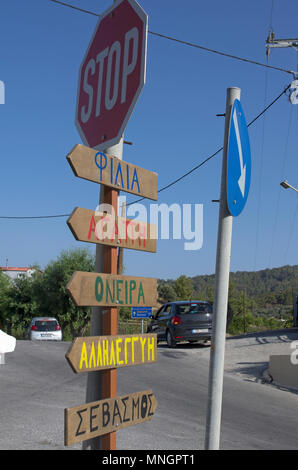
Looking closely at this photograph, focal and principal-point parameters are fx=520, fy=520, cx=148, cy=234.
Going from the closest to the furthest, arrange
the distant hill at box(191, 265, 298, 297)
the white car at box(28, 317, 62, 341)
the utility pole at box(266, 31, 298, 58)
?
the utility pole at box(266, 31, 298, 58) < the white car at box(28, 317, 62, 341) < the distant hill at box(191, 265, 298, 297)

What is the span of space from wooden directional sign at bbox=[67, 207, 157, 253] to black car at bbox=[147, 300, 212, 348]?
15919 millimetres

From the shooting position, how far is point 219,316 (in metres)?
2.72

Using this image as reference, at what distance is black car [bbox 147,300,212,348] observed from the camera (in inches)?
742

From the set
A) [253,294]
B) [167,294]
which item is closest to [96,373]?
[167,294]

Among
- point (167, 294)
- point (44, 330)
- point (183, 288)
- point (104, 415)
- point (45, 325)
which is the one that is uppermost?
point (104, 415)

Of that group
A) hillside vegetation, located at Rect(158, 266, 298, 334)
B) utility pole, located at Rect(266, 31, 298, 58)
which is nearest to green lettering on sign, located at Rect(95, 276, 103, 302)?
utility pole, located at Rect(266, 31, 298, 58)

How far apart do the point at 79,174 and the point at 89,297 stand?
0.64 m

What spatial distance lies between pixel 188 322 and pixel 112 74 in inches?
650

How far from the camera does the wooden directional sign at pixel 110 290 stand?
262cm

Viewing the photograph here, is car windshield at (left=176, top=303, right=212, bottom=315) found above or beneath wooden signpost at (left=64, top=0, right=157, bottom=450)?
beneath

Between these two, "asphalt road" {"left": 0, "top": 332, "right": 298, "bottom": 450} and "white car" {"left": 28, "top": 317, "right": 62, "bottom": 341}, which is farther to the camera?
"white car" {"left": 28, "top": 317, "right": 62, "bottom": 341}

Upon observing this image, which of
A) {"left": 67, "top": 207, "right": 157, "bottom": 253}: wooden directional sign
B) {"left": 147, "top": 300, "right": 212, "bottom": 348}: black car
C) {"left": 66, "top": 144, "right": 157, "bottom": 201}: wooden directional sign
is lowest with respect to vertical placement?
{"left": 147, "top": 300, "right": 212, "bottom": 348}: black car

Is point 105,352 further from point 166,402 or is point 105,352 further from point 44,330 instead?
point 44,330

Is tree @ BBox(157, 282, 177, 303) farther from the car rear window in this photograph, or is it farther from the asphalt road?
the asphalt road
